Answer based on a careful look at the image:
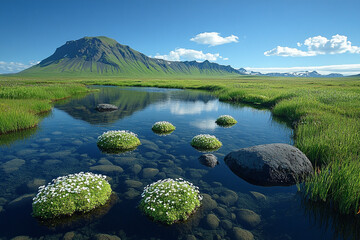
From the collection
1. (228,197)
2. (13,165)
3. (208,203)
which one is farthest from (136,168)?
(13,165)

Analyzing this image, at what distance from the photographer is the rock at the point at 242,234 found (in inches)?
287

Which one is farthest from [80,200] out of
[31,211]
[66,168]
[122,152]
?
[122,152]

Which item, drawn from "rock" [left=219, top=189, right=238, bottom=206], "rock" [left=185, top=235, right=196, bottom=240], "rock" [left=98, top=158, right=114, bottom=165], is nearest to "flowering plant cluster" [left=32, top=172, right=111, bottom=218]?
"rock" [left=98, top=158, right=114, bottom=165]

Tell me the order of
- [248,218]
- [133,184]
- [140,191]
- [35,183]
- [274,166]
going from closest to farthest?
[248,218]
[140,191]
[35,183]
[133,184]
[274,166]

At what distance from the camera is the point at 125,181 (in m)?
A: 10.9

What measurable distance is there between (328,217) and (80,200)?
10.5 meters

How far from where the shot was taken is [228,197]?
9727 millimetres

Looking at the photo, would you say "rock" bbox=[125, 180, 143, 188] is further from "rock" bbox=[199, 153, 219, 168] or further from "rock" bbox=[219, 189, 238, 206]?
"rock" bbox=[199, 153, 219, 168]

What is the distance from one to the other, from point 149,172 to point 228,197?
15.9 feet

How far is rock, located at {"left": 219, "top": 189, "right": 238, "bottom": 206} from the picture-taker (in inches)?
367

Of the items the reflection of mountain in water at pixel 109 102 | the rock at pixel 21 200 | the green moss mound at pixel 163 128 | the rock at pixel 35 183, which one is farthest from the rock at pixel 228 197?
the reflection of mountain in water at pixel 109 102

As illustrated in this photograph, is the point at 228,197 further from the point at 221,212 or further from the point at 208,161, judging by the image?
the point at 208,161

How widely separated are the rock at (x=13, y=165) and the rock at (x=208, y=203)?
1146 cm

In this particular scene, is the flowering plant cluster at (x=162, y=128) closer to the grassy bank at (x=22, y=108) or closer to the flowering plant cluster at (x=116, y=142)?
the flowering plant cluster at (x=116, y=142)
